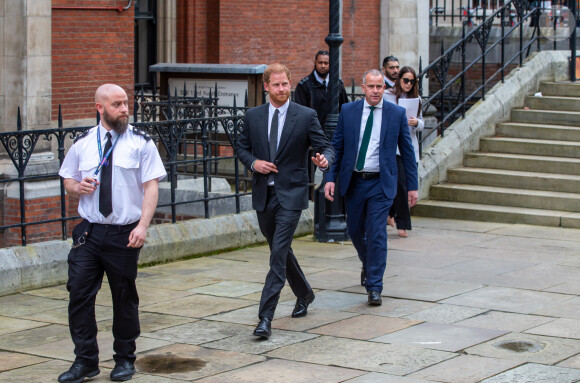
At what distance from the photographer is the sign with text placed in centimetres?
1483

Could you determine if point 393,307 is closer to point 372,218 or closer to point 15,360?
point 372,218

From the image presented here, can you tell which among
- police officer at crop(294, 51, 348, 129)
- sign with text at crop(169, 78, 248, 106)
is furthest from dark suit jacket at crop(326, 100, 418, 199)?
sign with text at crop(169, 78, 248, 106)

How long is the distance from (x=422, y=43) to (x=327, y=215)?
32.7ft

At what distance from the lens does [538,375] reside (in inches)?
246

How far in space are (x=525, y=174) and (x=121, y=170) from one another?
7922 millimetres

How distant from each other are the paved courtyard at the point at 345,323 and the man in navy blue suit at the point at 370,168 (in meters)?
0.41

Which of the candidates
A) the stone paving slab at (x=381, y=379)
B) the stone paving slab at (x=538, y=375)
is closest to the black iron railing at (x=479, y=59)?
the stone paving slab at (x=538, y=375)

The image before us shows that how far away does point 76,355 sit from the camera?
6.27m

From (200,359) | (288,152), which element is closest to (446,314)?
(288,152)

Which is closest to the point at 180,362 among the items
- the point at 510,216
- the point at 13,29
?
the point at 510,216

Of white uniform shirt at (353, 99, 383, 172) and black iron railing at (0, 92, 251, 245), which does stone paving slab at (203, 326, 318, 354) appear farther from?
black iron railing at (0, 92, 251, 245)

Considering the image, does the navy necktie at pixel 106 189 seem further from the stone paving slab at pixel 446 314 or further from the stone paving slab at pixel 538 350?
the stone paving slab at pixel 446 314

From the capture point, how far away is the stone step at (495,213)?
39.3 ft

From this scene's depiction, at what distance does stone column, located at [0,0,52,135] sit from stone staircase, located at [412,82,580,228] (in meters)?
4.97
